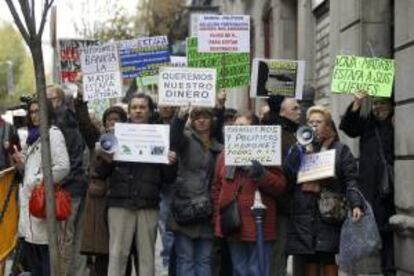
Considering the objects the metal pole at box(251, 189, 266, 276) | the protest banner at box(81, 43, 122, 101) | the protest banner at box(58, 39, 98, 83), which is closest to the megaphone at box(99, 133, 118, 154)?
the metal pole at box(251, 189, 266, 276)

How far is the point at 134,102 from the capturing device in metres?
8.62

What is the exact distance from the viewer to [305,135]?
27.0 feet

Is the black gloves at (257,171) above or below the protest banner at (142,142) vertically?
below

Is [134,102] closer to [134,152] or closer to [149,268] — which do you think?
[134,152]

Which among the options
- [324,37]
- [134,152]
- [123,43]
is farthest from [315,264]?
[324,37]

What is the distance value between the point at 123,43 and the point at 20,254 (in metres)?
2.77

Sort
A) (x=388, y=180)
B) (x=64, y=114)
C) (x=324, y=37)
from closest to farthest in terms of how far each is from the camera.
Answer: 1. (x=388, y=180)
2. (x=64, y=114)
3. (x=324, y=37)

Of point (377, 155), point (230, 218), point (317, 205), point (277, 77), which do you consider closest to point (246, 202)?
point (230, 218)

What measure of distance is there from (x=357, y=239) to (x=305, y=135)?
0.98 meters

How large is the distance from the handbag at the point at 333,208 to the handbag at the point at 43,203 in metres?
2.26

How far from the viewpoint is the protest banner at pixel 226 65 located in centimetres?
976

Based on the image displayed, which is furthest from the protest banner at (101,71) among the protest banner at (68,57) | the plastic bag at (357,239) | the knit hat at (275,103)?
the protest banner at (68,57)

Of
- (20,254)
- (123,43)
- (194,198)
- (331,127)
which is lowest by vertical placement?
→ (20,254)

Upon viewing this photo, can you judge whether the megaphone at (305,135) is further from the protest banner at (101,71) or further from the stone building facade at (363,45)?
the protest banner at (101,71)
